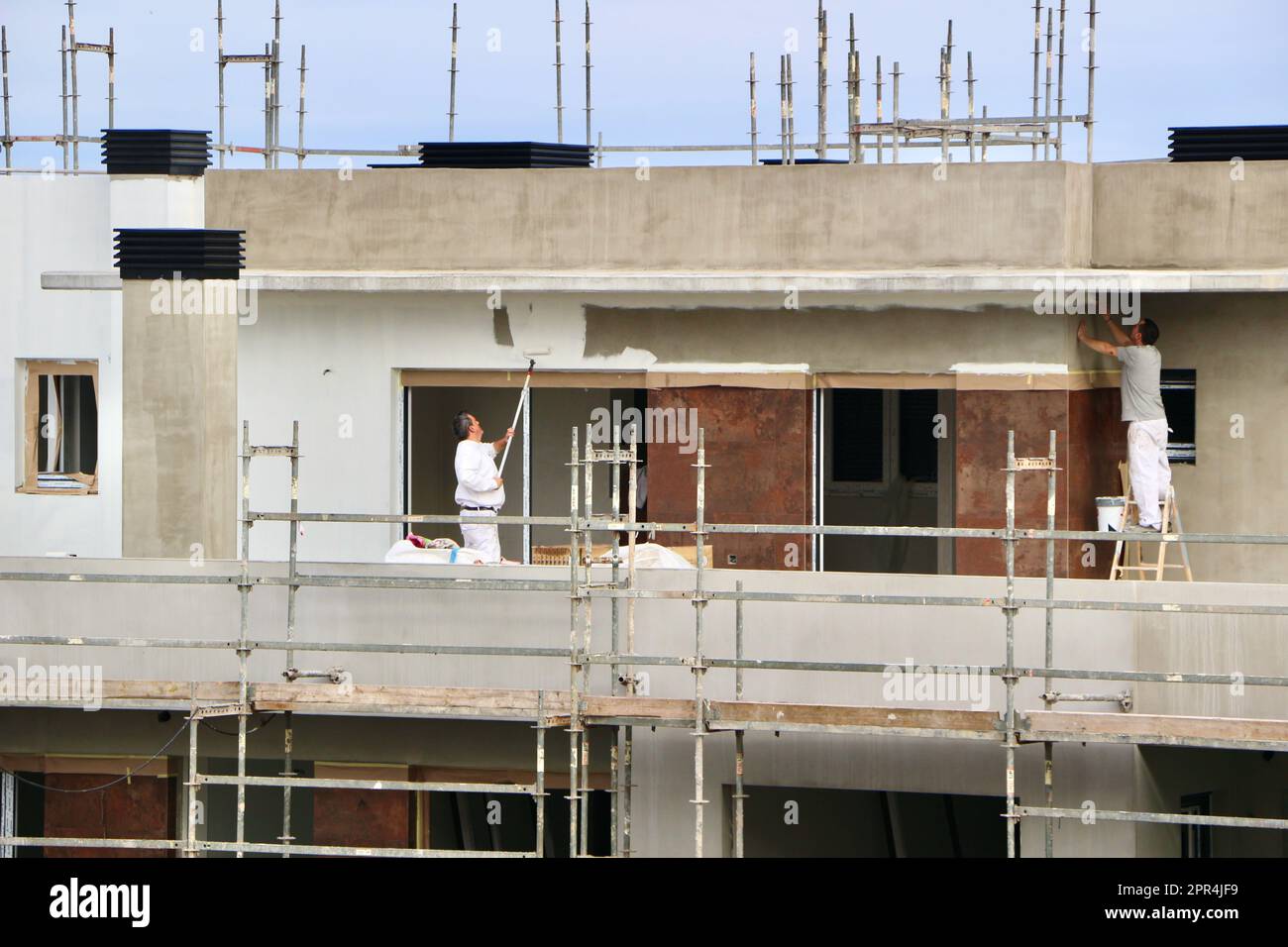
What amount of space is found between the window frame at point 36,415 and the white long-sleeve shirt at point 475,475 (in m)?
5.36

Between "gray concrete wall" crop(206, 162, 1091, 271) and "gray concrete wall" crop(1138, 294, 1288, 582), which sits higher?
"gray concrete wall" crop(206, 162, 1091, 271)

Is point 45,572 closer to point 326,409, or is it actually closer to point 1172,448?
point 326,409

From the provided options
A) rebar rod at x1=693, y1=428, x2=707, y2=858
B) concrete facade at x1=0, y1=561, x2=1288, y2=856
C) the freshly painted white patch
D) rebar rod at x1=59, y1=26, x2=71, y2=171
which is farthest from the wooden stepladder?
rebar rod at x1=59, y1=26, x2=71, y2=171

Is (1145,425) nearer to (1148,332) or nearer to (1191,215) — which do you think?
(1148,332)

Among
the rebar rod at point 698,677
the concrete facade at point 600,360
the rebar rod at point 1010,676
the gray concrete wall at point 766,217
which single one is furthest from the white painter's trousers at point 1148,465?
the rebar rod at point 698,677

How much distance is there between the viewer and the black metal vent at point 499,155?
20.2 meters

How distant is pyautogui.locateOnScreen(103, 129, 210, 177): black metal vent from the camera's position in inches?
798

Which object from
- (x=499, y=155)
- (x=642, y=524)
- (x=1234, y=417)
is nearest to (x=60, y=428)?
(x=499, y=155)

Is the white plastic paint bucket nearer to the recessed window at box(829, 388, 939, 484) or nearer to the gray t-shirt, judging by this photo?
the gray t-shirt

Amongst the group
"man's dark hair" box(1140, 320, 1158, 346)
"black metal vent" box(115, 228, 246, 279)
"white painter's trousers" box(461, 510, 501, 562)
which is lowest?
"white painter's trousers" box(461, 510, 501, 562)

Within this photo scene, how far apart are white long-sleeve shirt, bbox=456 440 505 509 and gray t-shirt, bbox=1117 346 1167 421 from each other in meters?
5.13

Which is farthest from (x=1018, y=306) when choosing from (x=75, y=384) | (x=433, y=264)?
(x=75, y=384)

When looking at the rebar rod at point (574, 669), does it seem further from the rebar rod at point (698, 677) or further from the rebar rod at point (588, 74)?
the rebar rod at point (588, 74)

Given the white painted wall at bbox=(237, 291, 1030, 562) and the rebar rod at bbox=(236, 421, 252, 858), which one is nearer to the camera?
the rebar rod at bbox=(236, 421, 252, 858)
